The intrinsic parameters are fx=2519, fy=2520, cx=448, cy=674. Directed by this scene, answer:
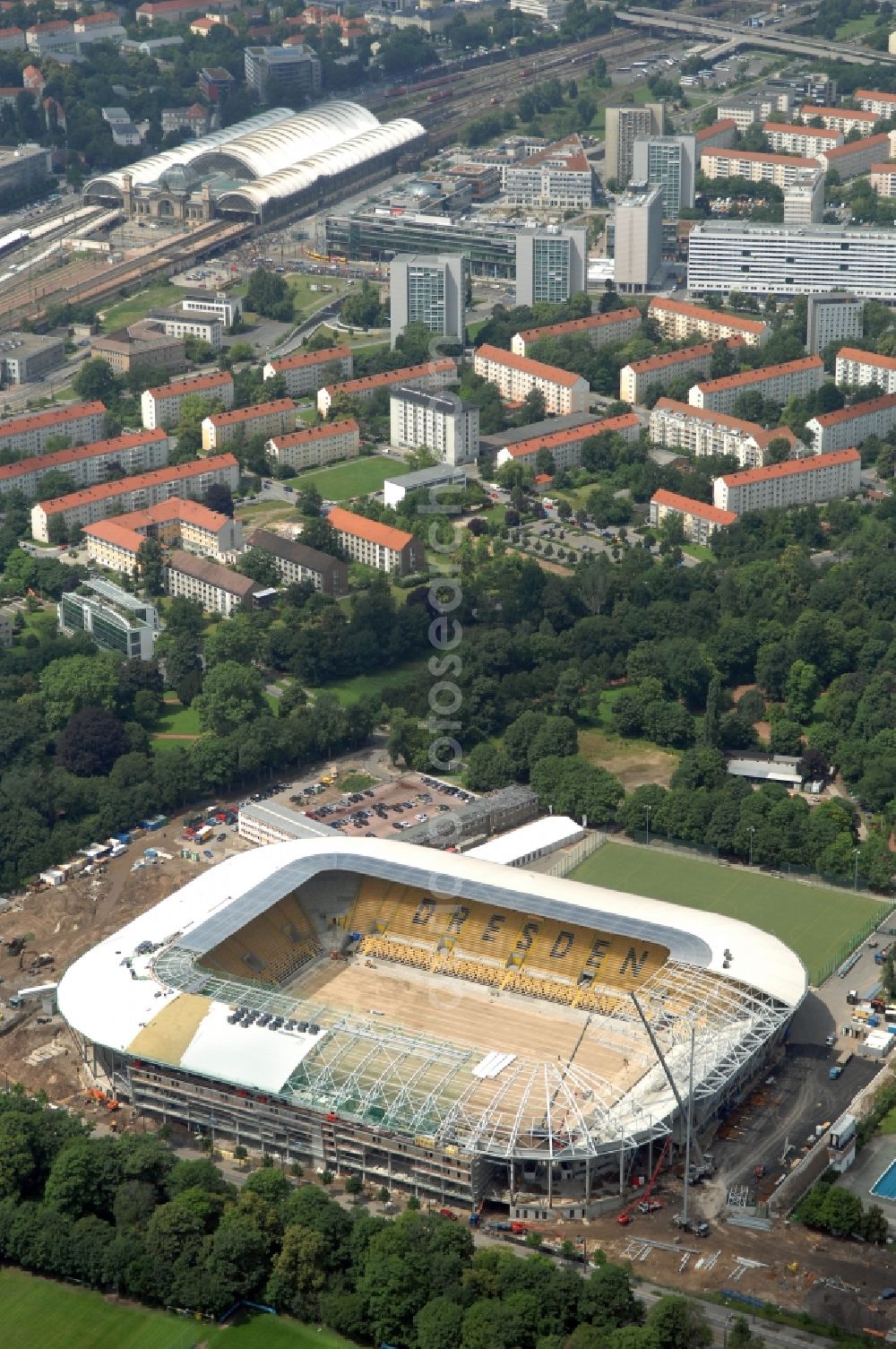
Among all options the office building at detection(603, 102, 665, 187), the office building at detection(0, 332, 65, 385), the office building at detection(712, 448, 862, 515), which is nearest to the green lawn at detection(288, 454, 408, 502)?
the office building at detection(712, 448, 862, 515)

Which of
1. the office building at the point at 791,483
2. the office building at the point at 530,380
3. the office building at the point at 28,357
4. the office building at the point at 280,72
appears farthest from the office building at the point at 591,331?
the office building at the point at 280,72

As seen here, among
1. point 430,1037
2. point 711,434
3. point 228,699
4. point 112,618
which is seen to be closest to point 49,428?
point 112,618

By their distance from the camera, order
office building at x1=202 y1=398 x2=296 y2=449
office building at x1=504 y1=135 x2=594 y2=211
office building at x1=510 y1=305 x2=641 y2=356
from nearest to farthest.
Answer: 1. office building at x1=202 y1=398 x2=296 y2=449
2. office building at x1=510 y1=305 x2=641 y2=356
3. office building at x1=504 y1=135 x2=594 y2=211

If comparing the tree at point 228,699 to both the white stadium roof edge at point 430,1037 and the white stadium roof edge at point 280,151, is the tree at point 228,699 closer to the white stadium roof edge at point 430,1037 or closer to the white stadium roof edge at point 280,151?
the white stadium roof edge at point 430,1037

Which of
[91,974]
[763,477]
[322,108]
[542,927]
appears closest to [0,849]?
[91,974]

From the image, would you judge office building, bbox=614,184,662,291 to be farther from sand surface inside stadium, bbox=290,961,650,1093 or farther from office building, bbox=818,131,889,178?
sand surface inside stadium, bbox=290,961,650,1093
